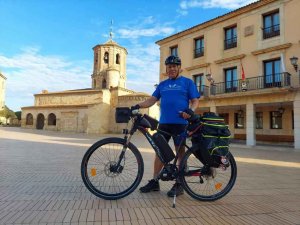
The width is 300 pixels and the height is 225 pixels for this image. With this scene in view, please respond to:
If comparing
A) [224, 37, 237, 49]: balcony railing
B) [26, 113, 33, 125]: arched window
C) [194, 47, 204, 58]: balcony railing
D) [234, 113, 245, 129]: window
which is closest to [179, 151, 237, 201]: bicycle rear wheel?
[224, 37, 237, 49]: balcony railing

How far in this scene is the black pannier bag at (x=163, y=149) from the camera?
4.16 meters

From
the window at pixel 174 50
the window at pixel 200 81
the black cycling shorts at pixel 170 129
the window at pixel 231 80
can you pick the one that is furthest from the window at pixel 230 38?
the black cycling shorts at pixel 170 129

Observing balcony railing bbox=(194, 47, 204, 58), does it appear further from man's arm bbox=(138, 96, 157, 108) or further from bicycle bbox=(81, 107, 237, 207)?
bicycle bbox=(81, 107, 237, 207)

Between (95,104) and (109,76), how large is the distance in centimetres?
1106

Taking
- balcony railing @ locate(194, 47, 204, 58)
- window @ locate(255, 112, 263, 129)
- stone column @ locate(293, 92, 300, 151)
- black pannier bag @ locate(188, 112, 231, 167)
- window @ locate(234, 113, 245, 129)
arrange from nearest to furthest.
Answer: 1. black pannier bag @ locate(188, 112, 231, 167)
2. stone column @ locate(293, 92, 300, 151)
3. window @ locate(255, 112, 263, 129)
4. window @ locate(234, 113, 245, 129)
5. balcony railing @ locate(194, 47, 204, 58)

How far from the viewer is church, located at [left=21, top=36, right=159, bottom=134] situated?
4200 cm

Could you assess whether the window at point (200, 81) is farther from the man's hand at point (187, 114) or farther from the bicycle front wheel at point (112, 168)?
the bicycle front wheel at point (112, 168)

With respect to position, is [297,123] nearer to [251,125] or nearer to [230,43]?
[251,125]

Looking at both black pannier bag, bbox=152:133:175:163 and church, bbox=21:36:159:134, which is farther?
church, bbox=21:36:159:134

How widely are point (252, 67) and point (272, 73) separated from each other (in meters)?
1.60

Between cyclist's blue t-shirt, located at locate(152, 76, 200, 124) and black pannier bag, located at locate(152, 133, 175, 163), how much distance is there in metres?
0.40

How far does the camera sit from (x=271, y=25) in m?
20.3

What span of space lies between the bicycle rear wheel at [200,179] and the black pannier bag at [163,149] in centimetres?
20

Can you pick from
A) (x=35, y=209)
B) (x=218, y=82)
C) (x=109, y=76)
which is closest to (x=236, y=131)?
(x=218, y=82)
